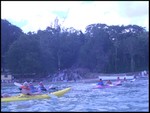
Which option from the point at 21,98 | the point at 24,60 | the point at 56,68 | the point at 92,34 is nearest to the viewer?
the point at 21,98

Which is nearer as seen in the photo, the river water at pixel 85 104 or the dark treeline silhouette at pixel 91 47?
the river water at pixel 85 104

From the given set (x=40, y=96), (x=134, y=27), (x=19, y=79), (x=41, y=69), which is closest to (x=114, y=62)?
(x=134, y=27)

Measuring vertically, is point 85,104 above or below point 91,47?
below

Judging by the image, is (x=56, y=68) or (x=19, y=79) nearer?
(x=19, y=79)

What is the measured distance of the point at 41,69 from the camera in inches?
1810

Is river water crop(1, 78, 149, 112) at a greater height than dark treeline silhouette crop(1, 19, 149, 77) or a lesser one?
lesser

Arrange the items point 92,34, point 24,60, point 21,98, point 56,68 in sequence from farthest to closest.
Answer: point 92,34 < point 56,68 < point 24,60 < point 21,98

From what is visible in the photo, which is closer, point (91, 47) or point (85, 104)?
point (85, 104)

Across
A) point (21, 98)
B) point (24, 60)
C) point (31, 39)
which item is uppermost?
point (31, 39)

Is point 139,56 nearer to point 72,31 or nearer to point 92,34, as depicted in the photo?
point 92,34

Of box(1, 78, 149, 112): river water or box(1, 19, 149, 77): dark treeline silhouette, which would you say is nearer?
box(1, 78, 149, 112): river water

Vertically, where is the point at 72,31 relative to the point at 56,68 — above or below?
above

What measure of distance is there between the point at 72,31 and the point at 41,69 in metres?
12.8

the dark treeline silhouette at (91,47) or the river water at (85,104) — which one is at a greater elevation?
the dark treeline silhouette at (91,47)
